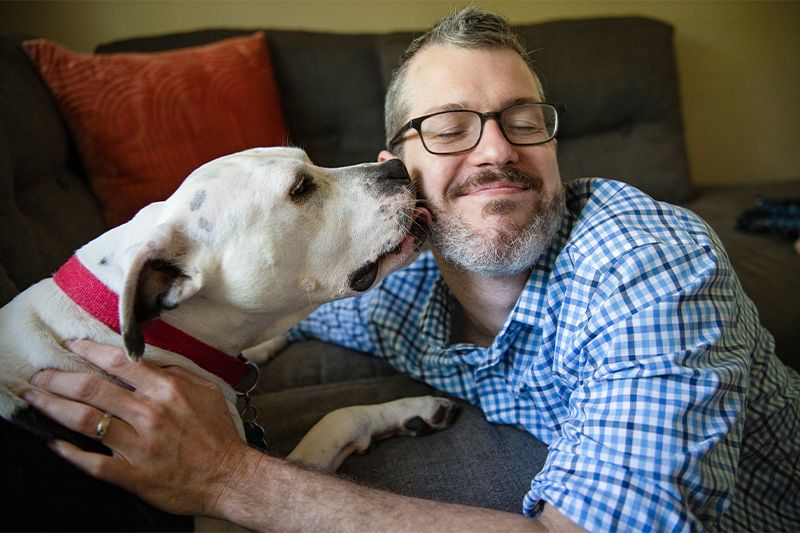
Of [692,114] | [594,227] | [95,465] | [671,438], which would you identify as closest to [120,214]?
[95,465]

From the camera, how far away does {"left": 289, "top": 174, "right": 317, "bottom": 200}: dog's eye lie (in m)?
1.23

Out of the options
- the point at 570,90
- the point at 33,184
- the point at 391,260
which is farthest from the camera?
the point at 570,90

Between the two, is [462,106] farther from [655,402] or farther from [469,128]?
[655,402]

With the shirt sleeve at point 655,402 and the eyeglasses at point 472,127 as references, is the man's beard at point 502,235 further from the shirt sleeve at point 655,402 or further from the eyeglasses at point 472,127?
the shirt sleeve at point 655,402

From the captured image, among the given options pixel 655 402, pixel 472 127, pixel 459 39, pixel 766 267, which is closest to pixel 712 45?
pixel 766 267

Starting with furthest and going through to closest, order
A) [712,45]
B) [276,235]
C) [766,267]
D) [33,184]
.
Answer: [712,45] → [766,267] → [33,184] → [276,235]

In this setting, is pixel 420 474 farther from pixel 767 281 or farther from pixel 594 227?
pixel 767 281

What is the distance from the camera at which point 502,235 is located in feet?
4.42

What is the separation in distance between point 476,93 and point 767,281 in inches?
60.1

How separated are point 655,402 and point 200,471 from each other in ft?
2.73

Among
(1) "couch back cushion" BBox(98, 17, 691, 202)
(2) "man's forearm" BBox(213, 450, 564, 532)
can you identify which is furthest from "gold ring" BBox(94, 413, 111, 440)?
(1) "couch back cushion" BBox(98, 17, 691, 202)

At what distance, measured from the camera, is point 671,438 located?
0.95 metres

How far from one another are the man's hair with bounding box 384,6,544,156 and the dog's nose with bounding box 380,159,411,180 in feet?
0.84

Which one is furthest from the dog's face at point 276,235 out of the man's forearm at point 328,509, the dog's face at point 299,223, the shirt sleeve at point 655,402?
the shirt sleeve at point 655,402
